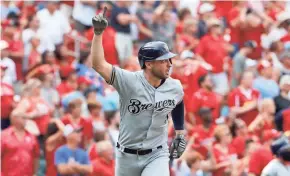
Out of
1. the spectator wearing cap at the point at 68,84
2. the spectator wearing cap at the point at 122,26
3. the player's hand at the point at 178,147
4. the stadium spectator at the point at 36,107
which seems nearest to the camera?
the player's hand at the point at 178,147

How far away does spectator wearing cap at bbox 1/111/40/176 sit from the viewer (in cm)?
1245

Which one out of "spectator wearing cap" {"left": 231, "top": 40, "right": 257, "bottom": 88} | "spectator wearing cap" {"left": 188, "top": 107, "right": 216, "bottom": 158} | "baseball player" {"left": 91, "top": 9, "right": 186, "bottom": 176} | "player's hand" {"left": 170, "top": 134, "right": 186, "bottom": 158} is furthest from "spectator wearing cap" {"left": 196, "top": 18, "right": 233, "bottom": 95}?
"baseball player" {"left": 91, "top": 9, "right": 186, "bottom": 176}

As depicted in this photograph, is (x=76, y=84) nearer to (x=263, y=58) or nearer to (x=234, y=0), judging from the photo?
(x=263, y=58)

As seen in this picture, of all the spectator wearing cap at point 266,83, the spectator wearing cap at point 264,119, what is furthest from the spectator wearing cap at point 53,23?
the spectator wearing cap at point 264,119

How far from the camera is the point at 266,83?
16828 millimetres

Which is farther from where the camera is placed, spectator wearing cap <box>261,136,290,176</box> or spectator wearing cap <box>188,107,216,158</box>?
spectator wearing cap <box>188,107,216,158</box>

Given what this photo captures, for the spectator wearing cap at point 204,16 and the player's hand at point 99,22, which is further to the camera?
the spectator wearing cap at point 204,16

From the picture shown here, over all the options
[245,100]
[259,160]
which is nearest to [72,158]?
[259,160]

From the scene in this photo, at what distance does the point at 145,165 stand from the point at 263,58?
932 centimetres

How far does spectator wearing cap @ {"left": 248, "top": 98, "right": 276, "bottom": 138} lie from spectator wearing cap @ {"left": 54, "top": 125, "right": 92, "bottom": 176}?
3.34 meters

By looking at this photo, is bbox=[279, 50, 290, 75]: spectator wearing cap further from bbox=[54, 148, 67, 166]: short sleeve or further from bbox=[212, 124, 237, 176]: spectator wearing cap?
bbox=[54, 148, 67, 166]: short sleeve

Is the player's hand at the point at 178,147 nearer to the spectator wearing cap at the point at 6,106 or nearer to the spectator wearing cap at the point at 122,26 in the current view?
the spectator wearing cap at the point at 6,106

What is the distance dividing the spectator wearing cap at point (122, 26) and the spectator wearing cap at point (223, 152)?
14.6 feet

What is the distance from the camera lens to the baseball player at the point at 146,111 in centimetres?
902
